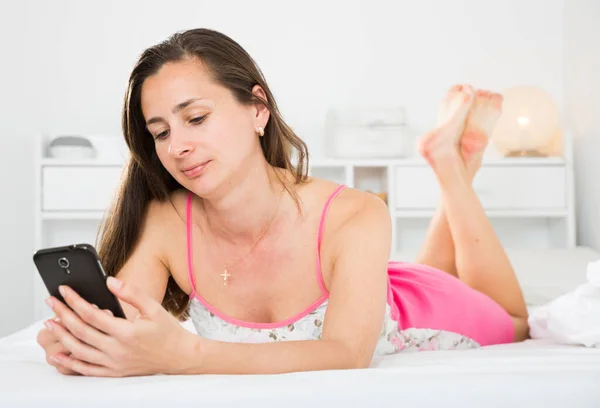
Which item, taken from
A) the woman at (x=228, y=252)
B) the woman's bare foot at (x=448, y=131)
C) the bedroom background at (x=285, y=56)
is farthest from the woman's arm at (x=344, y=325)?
the bedroom background at (x=285, y=56)

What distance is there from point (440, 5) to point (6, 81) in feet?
7.01

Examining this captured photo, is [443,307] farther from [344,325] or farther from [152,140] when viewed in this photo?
[152,140]

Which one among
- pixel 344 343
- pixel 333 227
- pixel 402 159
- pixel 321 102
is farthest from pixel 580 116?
pixel 344 343

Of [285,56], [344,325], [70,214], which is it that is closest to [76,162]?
[70,214]

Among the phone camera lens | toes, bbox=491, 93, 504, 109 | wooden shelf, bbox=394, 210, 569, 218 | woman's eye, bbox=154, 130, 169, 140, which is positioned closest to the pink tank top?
woman's eye, bbox=154, 130, 169, 140

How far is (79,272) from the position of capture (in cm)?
104

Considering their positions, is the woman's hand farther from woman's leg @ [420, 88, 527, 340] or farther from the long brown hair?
woman's leg @ [420, 88, 527, 340]

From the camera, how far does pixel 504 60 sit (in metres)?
3.93

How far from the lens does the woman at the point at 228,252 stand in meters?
1.11

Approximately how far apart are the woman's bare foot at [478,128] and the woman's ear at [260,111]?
3.37 feet

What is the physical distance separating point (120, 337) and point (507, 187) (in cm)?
273

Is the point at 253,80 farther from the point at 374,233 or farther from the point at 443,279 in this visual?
the point at 443,279

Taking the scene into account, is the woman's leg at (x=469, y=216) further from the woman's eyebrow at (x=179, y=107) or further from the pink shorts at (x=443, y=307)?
A: the woman's eyebrow at (x=179, y=107)

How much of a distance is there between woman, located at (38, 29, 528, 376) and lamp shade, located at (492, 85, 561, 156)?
1807 millimetres
